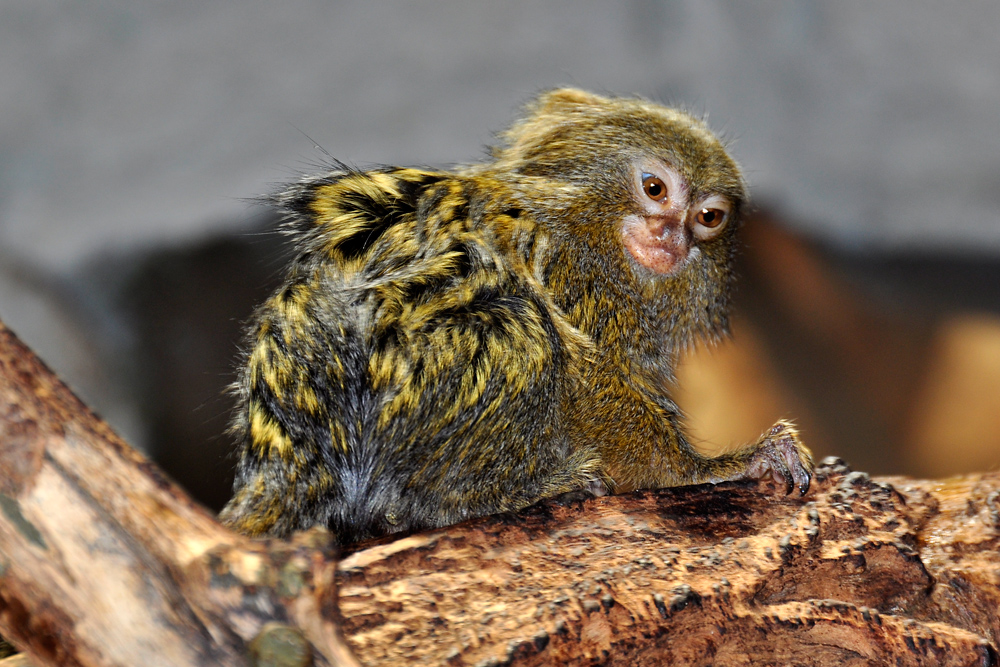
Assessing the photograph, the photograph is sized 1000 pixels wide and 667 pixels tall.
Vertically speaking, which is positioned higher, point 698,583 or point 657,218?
point 657,218

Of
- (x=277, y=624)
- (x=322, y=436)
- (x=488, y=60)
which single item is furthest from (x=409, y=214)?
(x=488, y=60)

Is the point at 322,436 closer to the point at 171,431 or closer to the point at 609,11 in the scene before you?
the point at 171,431

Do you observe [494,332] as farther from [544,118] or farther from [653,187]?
[544,118]

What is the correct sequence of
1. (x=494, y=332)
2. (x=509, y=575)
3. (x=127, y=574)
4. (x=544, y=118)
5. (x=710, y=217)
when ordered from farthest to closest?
1. (x=544, y=118)
2. (x=710, y=217)
3. (x=494, y=332)
4. (x=509, y=575)
5. (x=127, y=574)

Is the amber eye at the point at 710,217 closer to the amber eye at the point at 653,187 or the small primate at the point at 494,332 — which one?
the small primate at the point at 494,332

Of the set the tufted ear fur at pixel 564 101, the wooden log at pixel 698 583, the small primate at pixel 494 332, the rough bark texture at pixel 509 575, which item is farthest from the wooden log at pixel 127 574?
the tufted ear fur at pixel 564 101

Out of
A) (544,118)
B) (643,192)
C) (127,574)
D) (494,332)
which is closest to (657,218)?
(643,192)

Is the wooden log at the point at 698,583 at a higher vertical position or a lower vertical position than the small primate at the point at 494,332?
lower
